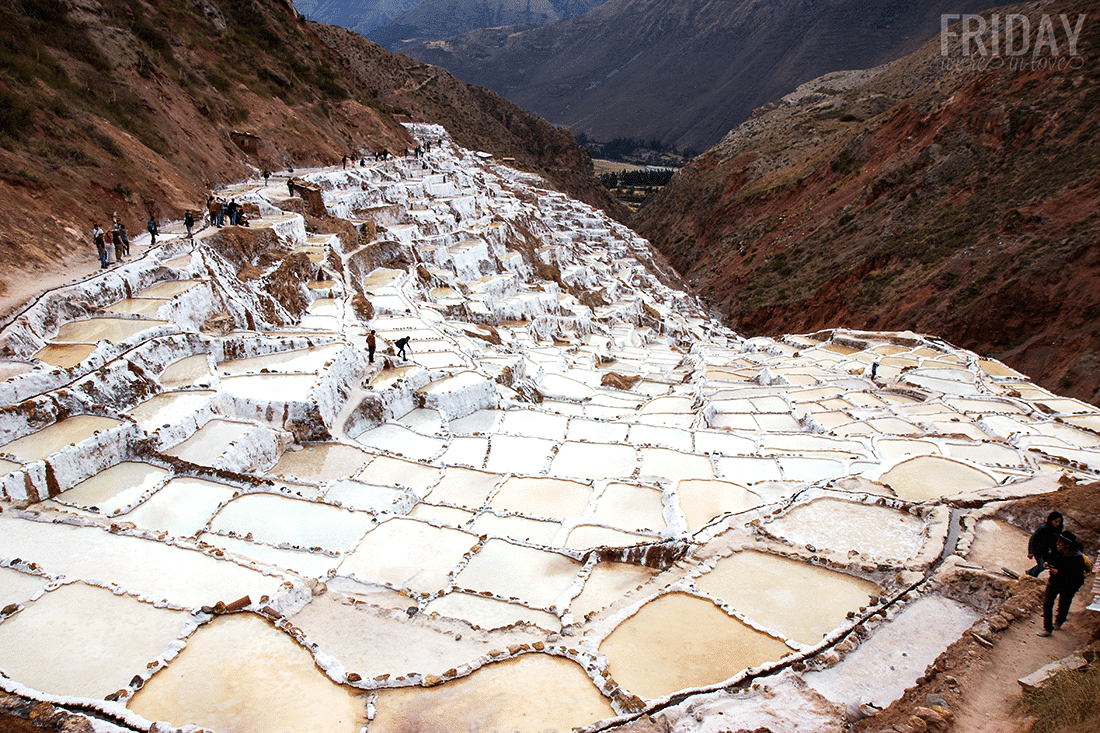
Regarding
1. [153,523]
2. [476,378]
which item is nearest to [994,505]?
[476,378]

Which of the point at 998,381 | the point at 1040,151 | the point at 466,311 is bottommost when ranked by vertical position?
the point at 998,381

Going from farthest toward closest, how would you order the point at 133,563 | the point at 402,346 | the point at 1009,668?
1. the point at 402,346
2. the point at 133,563
3. the point at 1009,668

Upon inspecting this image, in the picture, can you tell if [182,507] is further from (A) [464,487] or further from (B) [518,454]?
(B) [518,454]

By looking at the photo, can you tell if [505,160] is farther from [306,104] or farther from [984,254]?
[984,254]

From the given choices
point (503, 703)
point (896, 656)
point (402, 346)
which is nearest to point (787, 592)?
point (896, 656)

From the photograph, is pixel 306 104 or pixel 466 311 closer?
pixel 466 311

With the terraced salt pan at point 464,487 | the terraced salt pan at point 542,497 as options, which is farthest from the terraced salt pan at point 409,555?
the terraced salt pan at point 542,497
